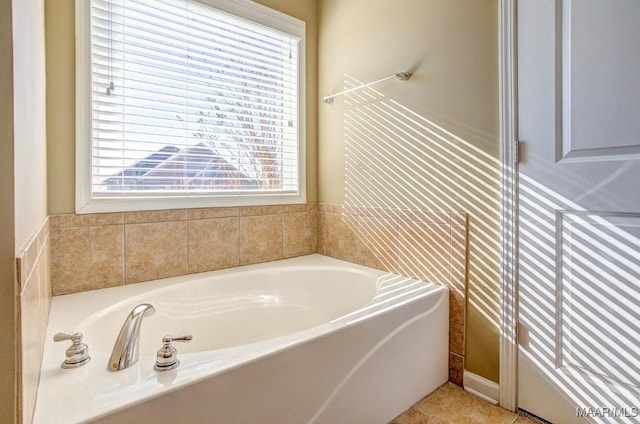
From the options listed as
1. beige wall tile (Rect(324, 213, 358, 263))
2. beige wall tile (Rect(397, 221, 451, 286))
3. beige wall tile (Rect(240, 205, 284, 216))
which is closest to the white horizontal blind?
beige wall tile (Rect(240, 205, 284, 216))

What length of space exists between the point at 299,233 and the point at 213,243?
66 cm

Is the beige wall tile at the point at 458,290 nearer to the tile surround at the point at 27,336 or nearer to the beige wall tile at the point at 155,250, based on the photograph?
the beige wall tile at the point at 155,250

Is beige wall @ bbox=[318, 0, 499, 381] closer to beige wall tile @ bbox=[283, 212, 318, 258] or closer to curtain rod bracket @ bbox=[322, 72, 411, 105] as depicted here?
curtain rod bracket @ bbox=[322, 72, 411, 105]

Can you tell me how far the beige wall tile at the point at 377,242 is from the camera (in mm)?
2016

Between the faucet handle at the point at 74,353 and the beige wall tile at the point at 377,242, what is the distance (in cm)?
153

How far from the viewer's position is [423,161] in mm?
1828

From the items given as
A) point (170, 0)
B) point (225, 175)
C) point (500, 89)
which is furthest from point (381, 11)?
point (225, 175)

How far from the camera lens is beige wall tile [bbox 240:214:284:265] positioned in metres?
2.19

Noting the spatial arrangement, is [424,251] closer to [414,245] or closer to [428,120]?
[414,245]

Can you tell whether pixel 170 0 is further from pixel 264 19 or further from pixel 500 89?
pixel 500 89

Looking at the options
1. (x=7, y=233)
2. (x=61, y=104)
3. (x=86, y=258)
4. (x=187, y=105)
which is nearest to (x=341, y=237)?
(x=187, y=105)

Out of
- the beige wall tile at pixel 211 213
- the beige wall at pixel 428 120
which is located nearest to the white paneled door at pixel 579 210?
the beige wall at pixel 428 120

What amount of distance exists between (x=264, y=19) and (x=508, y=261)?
6.73 ft

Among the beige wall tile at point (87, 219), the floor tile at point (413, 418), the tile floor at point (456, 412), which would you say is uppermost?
the beige wall tile at point (87, 219)
